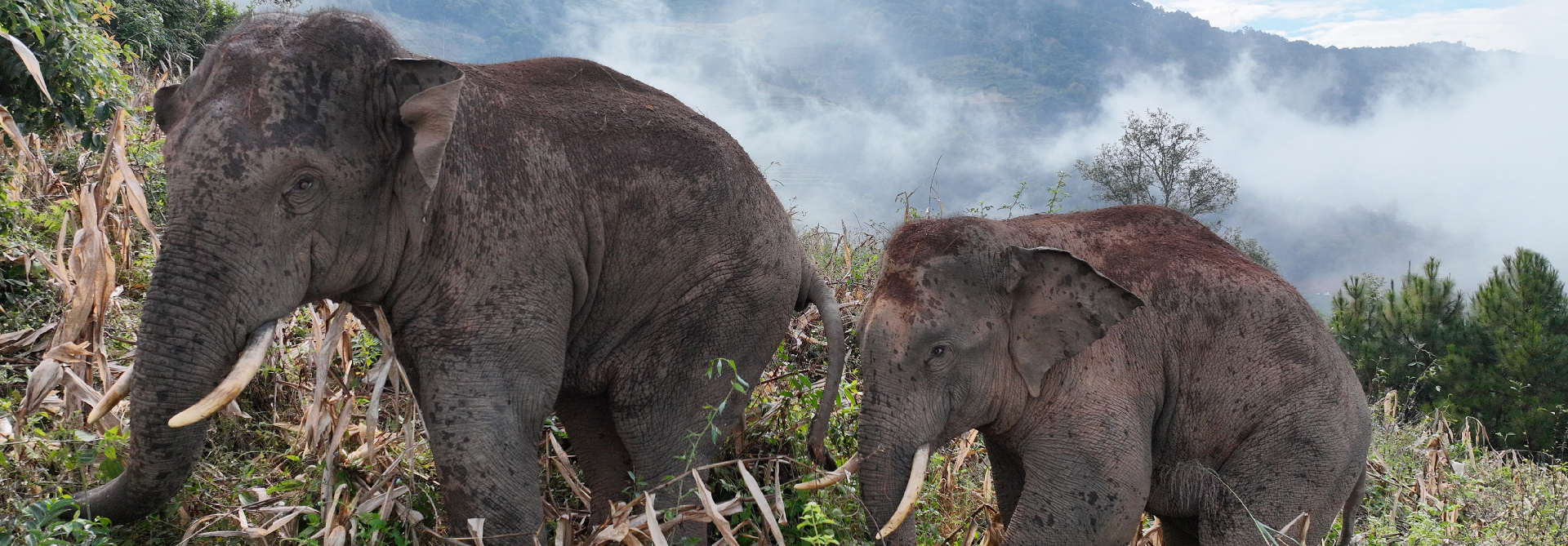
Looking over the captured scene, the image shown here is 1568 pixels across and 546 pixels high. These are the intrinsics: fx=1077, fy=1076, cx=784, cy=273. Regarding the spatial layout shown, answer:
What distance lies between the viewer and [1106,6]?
173 metres

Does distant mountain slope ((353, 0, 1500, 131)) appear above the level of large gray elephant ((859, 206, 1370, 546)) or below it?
above

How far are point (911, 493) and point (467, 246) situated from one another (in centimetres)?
171

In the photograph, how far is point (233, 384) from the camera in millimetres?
2822

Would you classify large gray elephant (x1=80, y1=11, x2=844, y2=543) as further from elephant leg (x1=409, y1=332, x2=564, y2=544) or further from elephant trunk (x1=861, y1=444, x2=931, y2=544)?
elephant trunk (x1=861, y1=444, x2=931, y2=544)

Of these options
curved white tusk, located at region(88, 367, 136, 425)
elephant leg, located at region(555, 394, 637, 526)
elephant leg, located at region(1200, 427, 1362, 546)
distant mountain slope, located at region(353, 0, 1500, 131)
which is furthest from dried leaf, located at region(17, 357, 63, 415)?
distant mountain slope, located at region(353, 0, 1500, 131)

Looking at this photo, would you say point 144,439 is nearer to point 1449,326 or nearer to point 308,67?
point 308,67

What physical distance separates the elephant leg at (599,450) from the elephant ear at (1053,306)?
163 cm

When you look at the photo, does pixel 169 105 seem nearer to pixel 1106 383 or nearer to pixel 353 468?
pixel 353 468

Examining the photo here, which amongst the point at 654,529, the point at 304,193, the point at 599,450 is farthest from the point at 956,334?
the point at 304,193

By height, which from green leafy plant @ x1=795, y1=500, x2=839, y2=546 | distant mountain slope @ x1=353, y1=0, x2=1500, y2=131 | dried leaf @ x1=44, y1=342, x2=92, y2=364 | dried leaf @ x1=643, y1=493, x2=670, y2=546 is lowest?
dried leaf @ x1=643, y1=493, x2=670, y2=546

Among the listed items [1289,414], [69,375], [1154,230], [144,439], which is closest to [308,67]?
[144,439]

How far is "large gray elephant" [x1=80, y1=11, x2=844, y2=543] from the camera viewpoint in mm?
2961

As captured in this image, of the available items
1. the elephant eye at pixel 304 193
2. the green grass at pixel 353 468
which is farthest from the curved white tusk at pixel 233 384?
the green grass at pixel 353 468

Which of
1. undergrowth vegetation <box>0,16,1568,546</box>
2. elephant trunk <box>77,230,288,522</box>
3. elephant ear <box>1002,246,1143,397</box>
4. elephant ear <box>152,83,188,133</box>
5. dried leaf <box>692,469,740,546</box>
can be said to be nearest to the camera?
elephant trunk <box>77,230,288,522</box>
